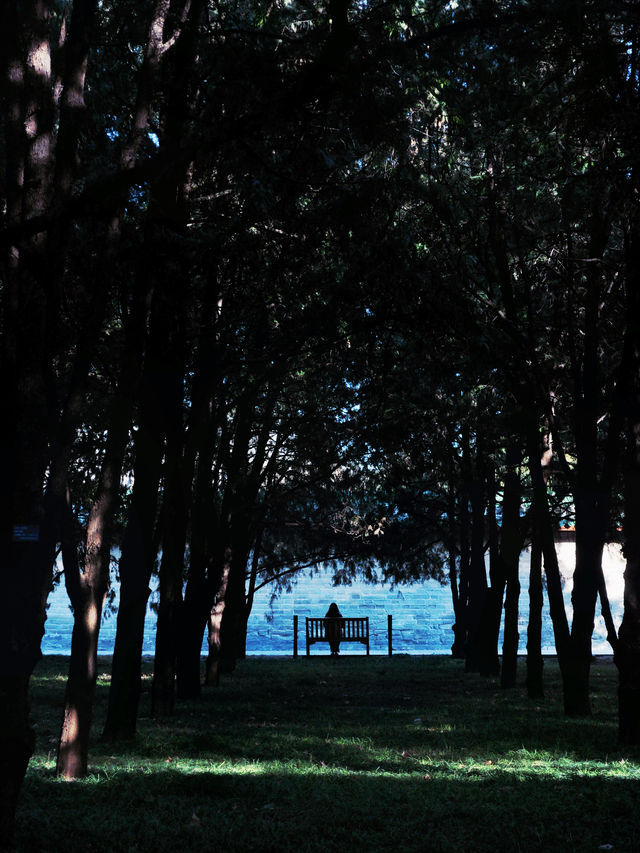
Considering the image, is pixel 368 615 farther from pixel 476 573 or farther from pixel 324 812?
pixel 324 812

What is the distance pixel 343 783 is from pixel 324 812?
1.18 meters

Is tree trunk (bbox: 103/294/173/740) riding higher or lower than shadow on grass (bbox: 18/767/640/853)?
higher

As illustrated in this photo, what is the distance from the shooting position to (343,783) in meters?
8.26

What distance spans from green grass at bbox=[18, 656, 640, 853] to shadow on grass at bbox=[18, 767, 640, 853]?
0.6 inches

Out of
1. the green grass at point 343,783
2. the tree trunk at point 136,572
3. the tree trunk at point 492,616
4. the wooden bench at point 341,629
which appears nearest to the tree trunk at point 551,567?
the green grass at point 343,783

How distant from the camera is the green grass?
639 centimetres

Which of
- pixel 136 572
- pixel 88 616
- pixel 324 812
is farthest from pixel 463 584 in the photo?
pixel 324 812

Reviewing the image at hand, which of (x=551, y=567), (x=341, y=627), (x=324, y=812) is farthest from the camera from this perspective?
(x=341, y=627)

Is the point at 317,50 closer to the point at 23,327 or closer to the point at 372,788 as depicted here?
the point at 23,327

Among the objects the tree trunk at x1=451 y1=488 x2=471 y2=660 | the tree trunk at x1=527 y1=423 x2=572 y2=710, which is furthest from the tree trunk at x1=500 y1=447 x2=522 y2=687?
the tree trunk at x1=451 y1=488 x2=471 y2=660

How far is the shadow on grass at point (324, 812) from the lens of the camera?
6.25 meters

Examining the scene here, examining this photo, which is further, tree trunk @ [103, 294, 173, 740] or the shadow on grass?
tree trunk @ [103, 294, 173, 740]

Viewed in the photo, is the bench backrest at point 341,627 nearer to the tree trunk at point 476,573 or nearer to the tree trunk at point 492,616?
the tree trunk at point 476,573

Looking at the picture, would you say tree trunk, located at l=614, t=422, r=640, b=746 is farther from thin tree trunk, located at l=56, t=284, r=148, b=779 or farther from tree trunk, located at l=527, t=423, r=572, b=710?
thin tree trunk, located at l=56, t=284, r=148, b=779
